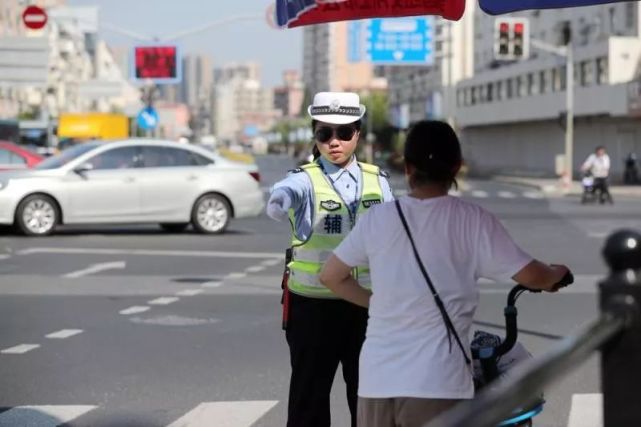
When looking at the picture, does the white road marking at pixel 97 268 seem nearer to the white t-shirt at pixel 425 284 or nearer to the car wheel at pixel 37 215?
the car wheel at pixel 37 215

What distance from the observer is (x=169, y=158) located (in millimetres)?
22406

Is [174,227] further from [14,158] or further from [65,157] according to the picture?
[14,158]

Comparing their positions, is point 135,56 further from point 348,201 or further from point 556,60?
point 348,201

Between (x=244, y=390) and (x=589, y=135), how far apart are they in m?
67.0

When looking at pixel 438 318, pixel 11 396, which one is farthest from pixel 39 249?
pixel 438 318

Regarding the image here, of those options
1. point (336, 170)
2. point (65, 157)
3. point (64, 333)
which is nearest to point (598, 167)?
point (65, 157)

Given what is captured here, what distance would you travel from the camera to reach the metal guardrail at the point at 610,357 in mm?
2199

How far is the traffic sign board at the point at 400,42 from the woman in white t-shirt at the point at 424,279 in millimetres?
47157

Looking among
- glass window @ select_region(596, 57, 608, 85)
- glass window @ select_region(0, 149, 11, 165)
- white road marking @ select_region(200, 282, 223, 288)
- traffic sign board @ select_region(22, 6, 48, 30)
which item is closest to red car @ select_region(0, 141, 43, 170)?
glass window @ select_region(0, 149, 11, 165)

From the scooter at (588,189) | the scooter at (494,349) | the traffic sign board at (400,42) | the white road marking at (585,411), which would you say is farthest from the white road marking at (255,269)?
the traffic sign board at (400,42)

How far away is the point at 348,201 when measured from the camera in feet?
17.5

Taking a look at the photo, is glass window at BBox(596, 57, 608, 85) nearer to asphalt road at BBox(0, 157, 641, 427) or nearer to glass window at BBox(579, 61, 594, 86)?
glass window at BBox(579, 61, 594, 86)

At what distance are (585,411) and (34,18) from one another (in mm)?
30707

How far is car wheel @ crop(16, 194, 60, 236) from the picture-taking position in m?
21.5
